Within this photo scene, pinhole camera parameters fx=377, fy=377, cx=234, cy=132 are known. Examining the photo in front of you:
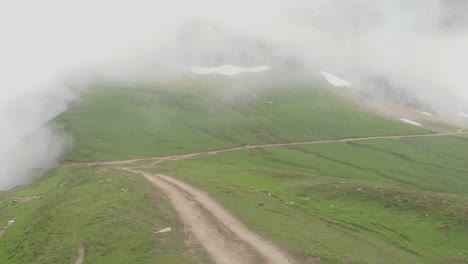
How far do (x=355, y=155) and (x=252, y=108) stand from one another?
60837 millimetres

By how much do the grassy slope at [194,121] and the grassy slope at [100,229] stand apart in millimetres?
52681

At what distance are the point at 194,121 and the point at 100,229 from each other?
4321 inches

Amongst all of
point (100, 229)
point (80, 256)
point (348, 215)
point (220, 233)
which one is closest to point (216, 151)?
point (348, 215)

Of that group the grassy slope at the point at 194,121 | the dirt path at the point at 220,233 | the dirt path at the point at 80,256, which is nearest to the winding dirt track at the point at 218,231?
the dirt path at the point at 220,233

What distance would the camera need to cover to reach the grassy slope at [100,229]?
3152cm

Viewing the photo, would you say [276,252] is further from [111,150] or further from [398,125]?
[398,125]

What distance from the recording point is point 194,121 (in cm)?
14712

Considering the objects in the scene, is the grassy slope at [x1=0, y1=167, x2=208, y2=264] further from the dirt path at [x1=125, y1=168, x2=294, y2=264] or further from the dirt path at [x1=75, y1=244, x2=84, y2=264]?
the dirt path at [x1=125, y1=168, x2=294, y2=264]

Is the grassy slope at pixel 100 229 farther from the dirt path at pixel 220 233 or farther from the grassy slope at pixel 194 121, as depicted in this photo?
the grassy slope at pixel 194 121

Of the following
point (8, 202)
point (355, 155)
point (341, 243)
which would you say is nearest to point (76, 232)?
point (341, 243)

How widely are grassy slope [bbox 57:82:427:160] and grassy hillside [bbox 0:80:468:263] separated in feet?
2.53

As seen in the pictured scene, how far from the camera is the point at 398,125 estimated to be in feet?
552

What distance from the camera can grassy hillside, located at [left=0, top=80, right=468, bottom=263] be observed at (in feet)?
116

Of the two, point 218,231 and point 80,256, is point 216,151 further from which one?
point 80,256
